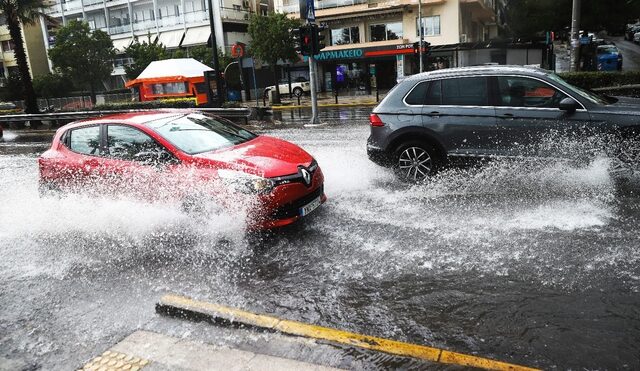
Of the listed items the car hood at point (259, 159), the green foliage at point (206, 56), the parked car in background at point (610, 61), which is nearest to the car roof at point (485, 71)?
the car hood at point (259, 159)

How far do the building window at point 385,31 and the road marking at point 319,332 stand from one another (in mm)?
36875

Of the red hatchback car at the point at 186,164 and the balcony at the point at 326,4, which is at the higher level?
the balcony at the point at 326,4

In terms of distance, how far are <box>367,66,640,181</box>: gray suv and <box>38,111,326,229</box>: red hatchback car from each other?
1939 millimetres

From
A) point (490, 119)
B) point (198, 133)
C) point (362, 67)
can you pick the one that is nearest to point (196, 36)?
point (362, 67)

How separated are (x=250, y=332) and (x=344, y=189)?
14.0 feet

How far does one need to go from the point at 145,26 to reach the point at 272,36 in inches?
791

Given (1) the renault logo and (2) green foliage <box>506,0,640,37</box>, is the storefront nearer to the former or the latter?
(2) green foliage <box>506,0,640,37</box>

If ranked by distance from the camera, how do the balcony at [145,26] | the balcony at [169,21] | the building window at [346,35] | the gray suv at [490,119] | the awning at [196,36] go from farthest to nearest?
the balcony at [145,26] → the balcony at [169,21] → the awning at [196,36] → the building window at [346,35] → the gray suv at [490,119]

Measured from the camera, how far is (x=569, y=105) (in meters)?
6.64

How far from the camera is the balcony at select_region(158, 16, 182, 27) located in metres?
47.3

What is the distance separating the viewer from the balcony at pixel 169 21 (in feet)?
155

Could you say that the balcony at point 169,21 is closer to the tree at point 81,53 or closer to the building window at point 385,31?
the tree at point 81,53

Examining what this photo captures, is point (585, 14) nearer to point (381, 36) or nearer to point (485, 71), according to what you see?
point (381, 36)

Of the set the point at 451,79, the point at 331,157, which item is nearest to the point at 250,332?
the point at 451,79
